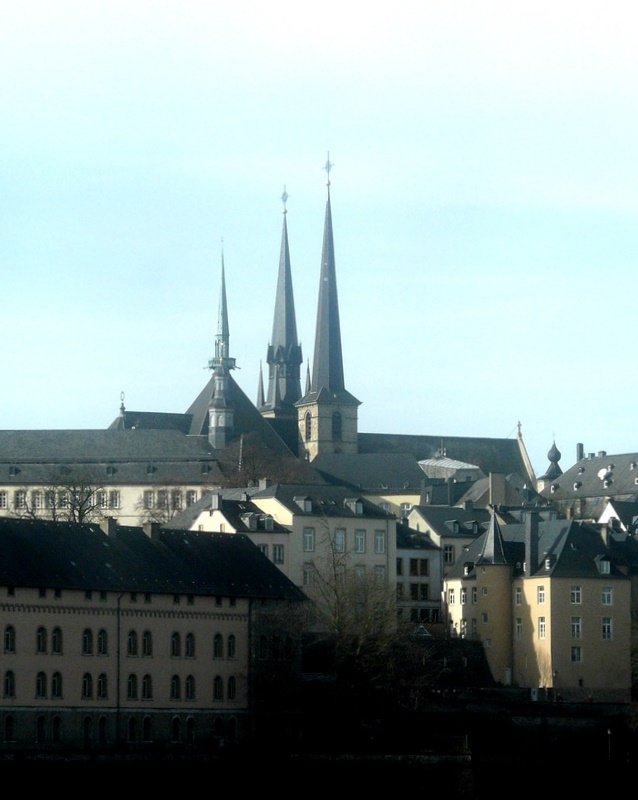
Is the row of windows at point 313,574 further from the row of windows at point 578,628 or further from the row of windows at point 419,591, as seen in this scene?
the row of windows at point 578,628

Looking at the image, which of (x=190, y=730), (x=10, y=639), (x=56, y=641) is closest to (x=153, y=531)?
(x=190, y=730)

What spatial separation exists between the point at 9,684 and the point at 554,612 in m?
34.9

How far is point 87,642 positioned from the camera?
104188 mm

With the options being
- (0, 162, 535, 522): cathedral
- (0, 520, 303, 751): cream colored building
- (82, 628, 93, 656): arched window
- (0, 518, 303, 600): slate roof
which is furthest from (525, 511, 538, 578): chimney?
(0, 162, 535, 522): cathedral

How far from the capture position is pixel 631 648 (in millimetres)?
124438

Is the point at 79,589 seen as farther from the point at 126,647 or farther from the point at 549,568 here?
the point at 549,568

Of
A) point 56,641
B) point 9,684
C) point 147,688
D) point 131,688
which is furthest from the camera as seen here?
point 147,688

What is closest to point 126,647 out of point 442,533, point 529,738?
point 529,738

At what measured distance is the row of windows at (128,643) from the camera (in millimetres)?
101688

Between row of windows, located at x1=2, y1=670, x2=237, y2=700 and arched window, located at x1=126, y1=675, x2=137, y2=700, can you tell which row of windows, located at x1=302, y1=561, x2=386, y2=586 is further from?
arched window, located at x1=126, y1=675, x2=137, y2=700

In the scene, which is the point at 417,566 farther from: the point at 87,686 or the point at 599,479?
the point at 599,479

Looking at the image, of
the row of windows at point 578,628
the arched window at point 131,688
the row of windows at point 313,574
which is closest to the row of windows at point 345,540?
the row of windows at point 313,574

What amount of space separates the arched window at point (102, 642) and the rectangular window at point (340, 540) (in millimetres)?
31450

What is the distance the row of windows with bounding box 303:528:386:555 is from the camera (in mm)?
134250
